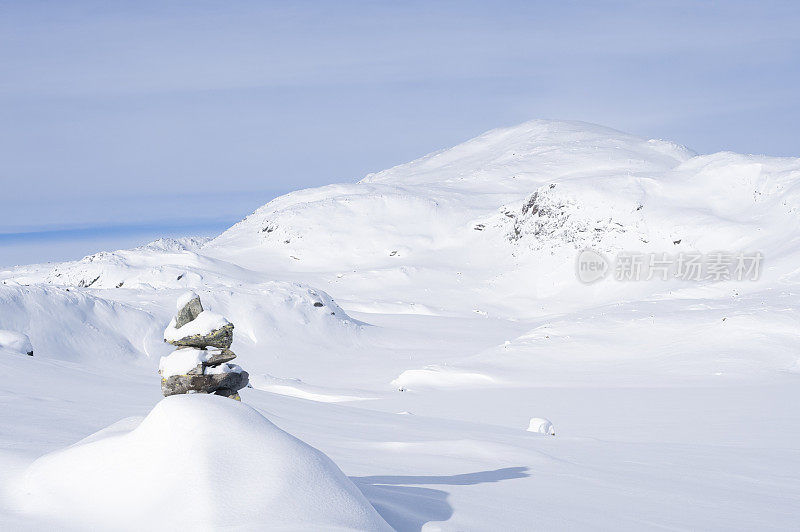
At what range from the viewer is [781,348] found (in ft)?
72.8

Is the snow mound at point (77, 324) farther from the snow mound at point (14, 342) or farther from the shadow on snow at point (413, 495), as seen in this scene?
the shadow on snow at point (413, 495)

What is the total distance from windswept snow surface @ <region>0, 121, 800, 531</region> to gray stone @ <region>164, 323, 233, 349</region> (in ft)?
4.21

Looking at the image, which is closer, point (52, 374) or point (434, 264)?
point (52, 374)

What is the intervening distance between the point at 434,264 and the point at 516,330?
964 inches

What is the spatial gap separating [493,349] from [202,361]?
17159 mm

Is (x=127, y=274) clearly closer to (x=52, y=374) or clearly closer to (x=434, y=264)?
(x=434, y=264)

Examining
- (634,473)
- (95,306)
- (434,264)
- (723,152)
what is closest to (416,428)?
(634,473)
